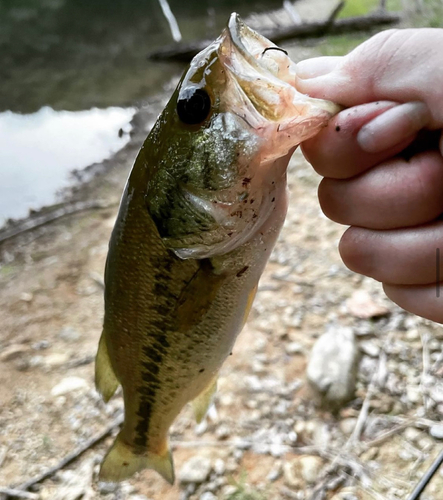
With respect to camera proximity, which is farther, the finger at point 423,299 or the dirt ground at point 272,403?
the dirt ground at point 272,403

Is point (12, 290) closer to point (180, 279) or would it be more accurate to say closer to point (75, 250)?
point (75, 250)

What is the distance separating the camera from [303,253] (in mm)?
3373

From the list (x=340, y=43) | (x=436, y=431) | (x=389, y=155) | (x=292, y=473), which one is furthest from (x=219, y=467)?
(x=340, y=43)

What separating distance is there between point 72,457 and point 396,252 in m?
1.97

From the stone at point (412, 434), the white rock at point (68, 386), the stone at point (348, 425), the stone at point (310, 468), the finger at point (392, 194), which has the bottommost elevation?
the white rock at point (68, 386)

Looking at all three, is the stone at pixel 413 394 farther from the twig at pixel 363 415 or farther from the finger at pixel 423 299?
the finger at pixel 423 299

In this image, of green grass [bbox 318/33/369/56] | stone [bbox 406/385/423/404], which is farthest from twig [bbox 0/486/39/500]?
green grass [bbox 318/33/369/56]

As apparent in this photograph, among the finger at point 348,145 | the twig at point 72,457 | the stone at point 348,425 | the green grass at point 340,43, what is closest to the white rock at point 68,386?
the twig at point 72,457

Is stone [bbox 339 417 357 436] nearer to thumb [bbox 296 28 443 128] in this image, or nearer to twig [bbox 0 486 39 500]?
twig [bbox 0 486 39 500]

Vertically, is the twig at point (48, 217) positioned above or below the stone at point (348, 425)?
below

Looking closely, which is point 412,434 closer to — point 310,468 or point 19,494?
point 310,468

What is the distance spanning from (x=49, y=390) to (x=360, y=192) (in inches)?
91.8

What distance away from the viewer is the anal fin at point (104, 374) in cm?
149

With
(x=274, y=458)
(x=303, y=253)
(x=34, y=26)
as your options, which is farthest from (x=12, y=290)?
(x=34, y=26)
